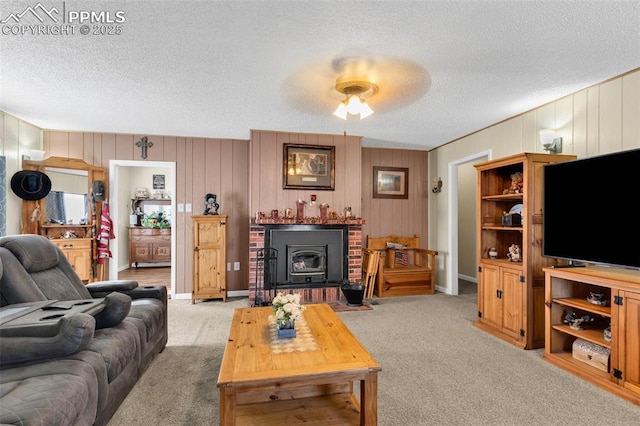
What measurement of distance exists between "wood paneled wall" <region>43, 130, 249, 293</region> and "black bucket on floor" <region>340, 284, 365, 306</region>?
176cm

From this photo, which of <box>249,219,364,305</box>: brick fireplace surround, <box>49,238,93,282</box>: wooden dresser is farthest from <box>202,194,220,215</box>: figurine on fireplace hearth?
<box>49,238,93,282</box>: wooden dresser

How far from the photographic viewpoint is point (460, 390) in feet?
7.55

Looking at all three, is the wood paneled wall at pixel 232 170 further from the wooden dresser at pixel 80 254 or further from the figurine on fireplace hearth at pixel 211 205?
the wooden dresser at pixel 80 254

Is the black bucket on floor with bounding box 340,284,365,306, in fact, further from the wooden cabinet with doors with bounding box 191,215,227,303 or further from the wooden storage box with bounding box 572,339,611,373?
the wooden storage box with bounding box 572,339,611,373

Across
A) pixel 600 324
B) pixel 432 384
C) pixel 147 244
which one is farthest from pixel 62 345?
pixel 147 244

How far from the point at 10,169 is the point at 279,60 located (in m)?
3.89

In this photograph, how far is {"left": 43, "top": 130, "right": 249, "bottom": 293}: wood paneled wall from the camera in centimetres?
485

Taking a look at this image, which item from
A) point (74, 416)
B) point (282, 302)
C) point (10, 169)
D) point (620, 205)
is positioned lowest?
point (74, 416)

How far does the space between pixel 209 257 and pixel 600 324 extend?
14.8ft

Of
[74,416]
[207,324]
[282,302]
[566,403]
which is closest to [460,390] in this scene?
[566,403]

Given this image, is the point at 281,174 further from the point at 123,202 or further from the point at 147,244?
the point at 123,202

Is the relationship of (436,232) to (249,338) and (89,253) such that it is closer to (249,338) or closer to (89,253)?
(249,338)

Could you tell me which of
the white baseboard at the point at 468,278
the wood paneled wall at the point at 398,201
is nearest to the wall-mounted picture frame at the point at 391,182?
the wood paneled wall at the point at 398,201

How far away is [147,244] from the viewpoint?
7.46 m
